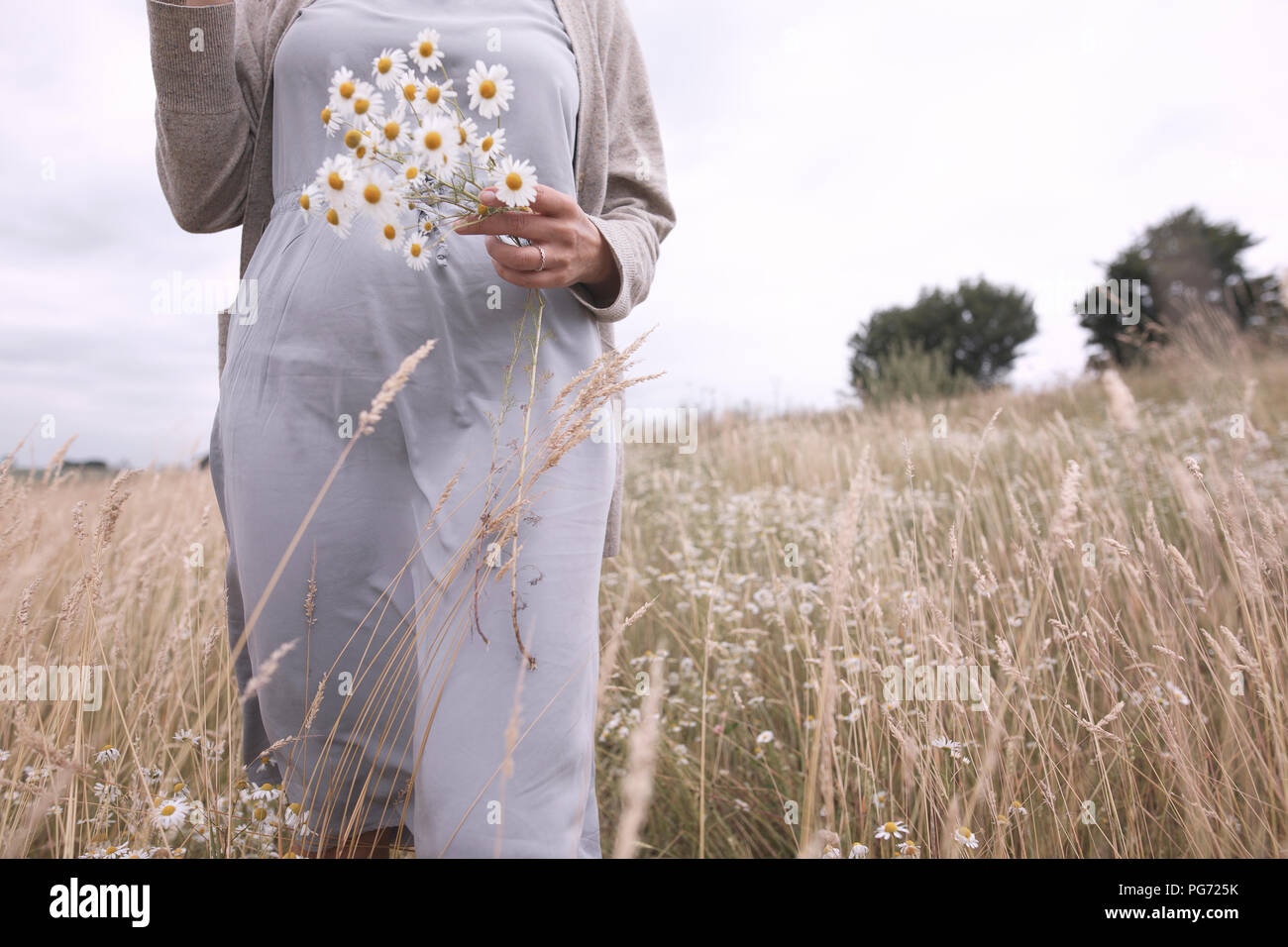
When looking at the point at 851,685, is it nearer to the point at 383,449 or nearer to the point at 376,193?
the point at 383,449

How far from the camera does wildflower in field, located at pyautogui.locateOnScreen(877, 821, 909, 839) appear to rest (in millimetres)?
1299

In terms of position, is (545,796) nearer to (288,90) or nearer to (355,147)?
(355,147)

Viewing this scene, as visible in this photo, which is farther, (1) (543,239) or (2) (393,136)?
(1) (543,239)

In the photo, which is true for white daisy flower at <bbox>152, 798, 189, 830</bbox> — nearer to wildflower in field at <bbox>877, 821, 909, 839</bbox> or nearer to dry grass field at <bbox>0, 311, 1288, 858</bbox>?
dry grass field at <bbox>0, 311, 1288, 858</bbox>

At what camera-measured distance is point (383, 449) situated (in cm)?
115

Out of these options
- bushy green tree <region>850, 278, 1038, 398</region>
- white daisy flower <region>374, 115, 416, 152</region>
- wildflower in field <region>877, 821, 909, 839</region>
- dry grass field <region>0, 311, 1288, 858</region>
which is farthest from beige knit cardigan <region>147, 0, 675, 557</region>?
bushy green tree <region>850, 278, 1038, 398</region>

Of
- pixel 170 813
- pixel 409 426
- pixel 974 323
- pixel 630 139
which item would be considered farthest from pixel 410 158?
pixel 974 323

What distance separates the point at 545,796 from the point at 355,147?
0.94m

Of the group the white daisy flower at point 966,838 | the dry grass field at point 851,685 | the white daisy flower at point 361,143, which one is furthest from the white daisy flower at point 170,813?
the white daisy flower at point 966,838

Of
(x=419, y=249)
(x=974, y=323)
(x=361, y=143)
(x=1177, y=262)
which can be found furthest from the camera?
(x=974, y=323)

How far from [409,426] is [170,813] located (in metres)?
0.87

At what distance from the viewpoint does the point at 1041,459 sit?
3.59 metres

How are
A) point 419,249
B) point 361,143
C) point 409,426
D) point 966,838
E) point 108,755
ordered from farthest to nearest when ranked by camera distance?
point 108,755
point 966,838
point 409,426
point 419,249
point 361,143
